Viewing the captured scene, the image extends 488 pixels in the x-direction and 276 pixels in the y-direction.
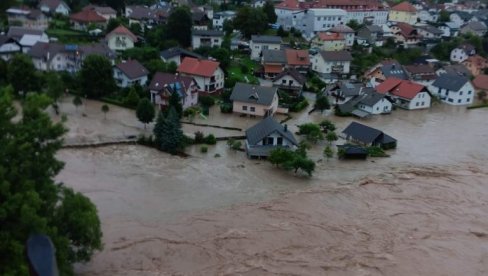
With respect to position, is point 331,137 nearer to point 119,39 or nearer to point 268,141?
point 268,141

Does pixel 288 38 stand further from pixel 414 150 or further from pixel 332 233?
pixel 332 233

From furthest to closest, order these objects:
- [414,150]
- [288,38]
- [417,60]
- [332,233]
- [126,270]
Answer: [288,38], [417,60], [414,150], [332,233], [126,270]

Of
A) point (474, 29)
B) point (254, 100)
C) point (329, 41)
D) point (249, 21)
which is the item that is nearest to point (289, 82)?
point (254, 100)

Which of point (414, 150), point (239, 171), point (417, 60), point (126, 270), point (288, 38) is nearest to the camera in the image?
point (126, 270)

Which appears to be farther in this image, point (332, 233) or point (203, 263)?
point (332, 233)

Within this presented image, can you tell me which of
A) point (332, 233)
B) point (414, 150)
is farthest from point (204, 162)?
point (414, 150)

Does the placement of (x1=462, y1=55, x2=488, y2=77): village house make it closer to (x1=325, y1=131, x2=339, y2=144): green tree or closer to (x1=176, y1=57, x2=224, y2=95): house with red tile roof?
(x1=176, y1=57, x2=224, y2=95): house with red tile roof

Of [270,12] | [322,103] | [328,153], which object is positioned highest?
[270,12]
